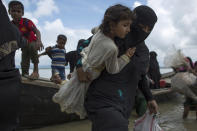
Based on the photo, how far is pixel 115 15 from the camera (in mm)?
1637

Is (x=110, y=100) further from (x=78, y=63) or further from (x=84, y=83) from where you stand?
(x=78, y=63)

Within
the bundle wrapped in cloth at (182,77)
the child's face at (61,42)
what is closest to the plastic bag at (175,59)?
the bundle wrapped in cloth at (182,77)

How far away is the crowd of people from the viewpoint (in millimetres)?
1439

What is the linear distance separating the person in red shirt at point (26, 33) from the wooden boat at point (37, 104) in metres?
0.19

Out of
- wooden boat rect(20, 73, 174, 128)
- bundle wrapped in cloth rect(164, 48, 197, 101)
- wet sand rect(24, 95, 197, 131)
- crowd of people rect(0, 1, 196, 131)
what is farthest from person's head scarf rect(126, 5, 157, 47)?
bundle wrapped in cloth rect(164, 48, 197, 101)

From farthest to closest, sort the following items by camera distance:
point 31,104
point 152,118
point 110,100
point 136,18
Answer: point 31,104 → point 152,118 → point 136,18 → point 110,100

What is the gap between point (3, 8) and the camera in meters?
1.39

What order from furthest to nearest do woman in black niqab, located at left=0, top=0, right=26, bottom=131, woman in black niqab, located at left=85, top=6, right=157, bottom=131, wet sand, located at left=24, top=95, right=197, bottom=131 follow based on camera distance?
wet sand, located at left=24, top=95, right=197, bottom=131 < woman in black niqab, located at left=85, top=6, right=157, bottom=131 < woman in black niqab, located at left=0, top=0, right=26, bottom=131

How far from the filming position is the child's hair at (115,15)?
1636mm

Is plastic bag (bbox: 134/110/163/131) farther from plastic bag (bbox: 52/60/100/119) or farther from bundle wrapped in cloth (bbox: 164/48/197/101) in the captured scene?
bundle wrapped in cloth (bbox: 164/48/197/101)

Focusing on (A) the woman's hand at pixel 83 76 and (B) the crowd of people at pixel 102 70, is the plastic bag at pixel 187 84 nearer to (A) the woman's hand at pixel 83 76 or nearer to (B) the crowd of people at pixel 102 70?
(B) the crowd of people at pixel 102 70

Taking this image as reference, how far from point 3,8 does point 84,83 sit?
749mm

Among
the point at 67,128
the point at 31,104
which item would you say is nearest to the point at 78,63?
the point at 31,104

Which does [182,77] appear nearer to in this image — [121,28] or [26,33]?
[26,33]
